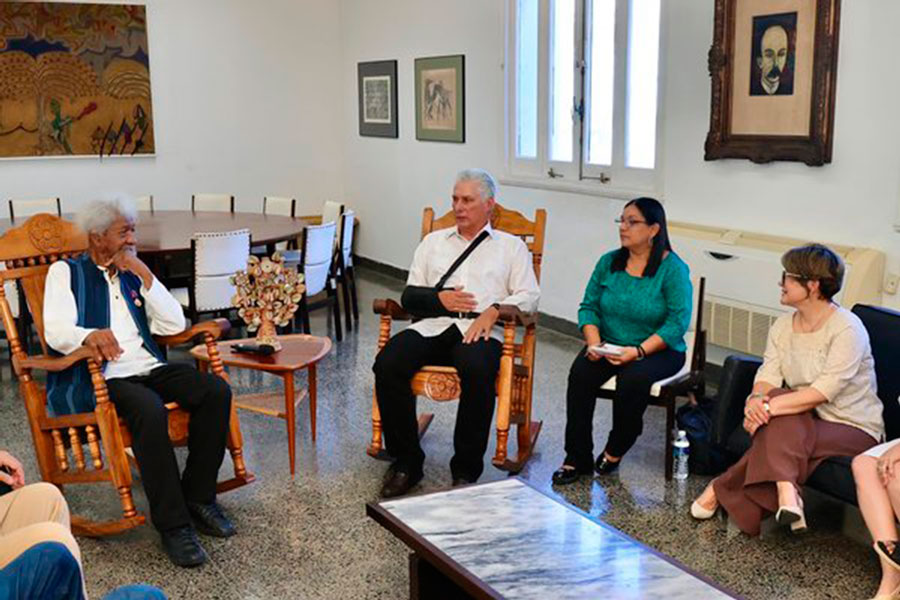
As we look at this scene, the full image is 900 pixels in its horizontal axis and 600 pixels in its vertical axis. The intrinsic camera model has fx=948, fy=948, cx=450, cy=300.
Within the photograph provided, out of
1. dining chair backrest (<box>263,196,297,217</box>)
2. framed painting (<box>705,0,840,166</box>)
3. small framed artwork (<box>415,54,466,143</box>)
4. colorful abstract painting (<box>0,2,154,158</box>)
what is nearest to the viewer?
framed painting (<box>705,0,840,166</box>)

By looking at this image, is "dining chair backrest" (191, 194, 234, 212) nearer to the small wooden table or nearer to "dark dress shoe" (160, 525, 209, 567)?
the small wooden table

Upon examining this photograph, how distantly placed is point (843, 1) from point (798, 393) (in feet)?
6.41

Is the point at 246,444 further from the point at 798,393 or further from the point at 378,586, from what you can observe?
the point at 798,393

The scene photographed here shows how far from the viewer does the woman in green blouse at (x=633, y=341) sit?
3781mm

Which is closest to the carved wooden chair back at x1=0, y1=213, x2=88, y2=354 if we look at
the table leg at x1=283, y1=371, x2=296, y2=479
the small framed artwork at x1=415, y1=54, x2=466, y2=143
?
the table leg at x1=283, y1=371, x2=296, y2=479

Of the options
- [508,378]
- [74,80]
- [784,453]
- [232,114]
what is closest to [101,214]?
[508,378]

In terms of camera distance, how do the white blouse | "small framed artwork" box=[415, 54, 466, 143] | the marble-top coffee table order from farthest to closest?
"small framed artwork" box=[415, 54, 466, 143]
the white blouse
the marble-top coffee table

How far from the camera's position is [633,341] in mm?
3949

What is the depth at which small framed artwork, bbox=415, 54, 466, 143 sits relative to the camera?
7.18m

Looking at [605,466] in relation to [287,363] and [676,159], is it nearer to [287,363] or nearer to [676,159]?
[287,363]

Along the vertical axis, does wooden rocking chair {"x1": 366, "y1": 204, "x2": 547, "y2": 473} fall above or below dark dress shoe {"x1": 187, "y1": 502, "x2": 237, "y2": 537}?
above

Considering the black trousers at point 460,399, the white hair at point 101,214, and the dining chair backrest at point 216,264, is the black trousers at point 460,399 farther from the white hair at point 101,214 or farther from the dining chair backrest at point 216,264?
the dining chair backrest at point 216,264

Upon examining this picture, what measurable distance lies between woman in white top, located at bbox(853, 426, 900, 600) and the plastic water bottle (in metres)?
0.91

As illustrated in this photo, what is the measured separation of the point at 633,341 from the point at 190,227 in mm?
3377
